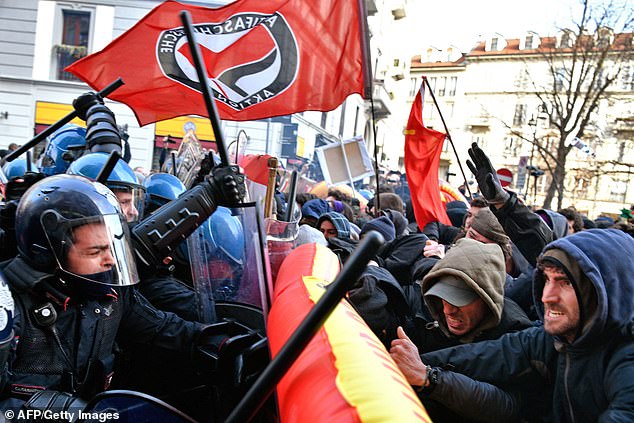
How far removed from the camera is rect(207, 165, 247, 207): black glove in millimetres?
2184

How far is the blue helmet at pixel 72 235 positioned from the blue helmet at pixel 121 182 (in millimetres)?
959

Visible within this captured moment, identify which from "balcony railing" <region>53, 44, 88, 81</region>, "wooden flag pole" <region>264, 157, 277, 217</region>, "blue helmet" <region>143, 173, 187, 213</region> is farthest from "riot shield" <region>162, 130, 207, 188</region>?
"balcony railing" <region>53, 44, 88, 81</region>

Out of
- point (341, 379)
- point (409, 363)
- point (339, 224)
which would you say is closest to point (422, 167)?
point (339, 224)

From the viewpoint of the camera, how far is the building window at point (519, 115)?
53594 mm

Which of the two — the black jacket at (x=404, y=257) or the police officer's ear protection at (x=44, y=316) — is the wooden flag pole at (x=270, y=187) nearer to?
the police officer's ear protection at (x=44, y=316)

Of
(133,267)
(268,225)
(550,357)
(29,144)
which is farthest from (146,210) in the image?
(550,357)

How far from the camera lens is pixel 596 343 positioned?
1640 millimetres

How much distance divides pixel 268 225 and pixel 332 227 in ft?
6.31

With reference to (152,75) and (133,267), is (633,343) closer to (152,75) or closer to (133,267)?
(133,267)

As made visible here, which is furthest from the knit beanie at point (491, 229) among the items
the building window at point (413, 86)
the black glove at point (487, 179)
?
the building window at point (413, 86)

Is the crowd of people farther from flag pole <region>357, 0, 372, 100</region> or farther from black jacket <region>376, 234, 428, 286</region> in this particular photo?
flag pole <region>357, 0, 372, 100</region>

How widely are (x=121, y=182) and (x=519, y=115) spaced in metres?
56.6

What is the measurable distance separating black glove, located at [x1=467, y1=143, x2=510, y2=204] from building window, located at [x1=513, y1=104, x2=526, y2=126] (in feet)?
179

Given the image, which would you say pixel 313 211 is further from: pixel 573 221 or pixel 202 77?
pixel 573 221
